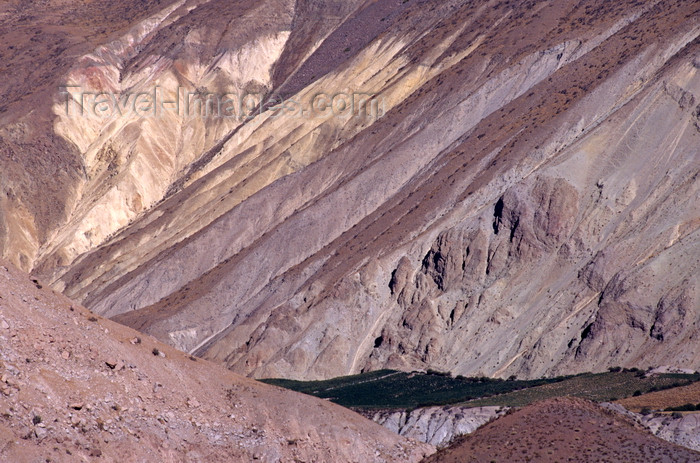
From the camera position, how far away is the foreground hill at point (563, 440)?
2786cm

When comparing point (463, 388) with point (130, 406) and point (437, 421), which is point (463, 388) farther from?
point (130, 406)

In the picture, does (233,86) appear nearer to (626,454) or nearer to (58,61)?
(58,61)

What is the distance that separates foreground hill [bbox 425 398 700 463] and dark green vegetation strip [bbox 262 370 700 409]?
41.9 feet

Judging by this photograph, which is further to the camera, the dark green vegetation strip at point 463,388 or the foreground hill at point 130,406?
the dark green vegetation strip at point 463,388

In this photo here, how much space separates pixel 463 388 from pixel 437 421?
12.6 metres

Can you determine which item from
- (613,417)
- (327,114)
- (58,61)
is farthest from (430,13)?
(613,417)

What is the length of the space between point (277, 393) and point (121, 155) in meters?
78.6

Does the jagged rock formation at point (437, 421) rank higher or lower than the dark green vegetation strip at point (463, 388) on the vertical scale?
higher

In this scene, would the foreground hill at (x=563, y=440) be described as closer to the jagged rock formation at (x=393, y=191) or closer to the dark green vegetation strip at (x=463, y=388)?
the dark green vegetation strip at (x=463, y=388)

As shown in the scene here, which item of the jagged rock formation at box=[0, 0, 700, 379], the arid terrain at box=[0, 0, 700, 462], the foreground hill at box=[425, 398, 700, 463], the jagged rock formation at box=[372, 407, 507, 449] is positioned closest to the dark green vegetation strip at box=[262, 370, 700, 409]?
the arid terrain at box=[0, 0, 700, 462]

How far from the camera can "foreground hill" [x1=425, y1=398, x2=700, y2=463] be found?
27.9m

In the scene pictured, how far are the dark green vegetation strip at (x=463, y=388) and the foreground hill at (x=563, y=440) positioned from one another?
41.9 feet

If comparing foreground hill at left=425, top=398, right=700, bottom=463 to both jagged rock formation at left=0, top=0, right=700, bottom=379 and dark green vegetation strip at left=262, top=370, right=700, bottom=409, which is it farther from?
jagged rock formation at left=0, top=0, right=700, bottom=379

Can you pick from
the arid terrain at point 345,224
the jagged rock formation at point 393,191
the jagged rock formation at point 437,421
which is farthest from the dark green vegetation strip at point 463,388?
the jagged rock formation at point 393,191
